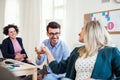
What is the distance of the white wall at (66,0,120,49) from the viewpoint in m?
3.20

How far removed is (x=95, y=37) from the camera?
162 cm

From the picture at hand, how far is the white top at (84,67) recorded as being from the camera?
5.22 feet

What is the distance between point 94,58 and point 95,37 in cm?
18

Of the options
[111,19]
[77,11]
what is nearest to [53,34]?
[111,19]

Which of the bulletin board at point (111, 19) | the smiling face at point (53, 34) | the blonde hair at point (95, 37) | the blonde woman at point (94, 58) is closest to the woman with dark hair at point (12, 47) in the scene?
the smiling face at point (53, 34)

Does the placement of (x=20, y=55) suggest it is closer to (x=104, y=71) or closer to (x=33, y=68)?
(x=33, y=68)

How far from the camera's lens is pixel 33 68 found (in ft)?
Result: 7.68

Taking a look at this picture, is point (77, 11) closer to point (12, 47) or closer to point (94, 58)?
point (12, 47)

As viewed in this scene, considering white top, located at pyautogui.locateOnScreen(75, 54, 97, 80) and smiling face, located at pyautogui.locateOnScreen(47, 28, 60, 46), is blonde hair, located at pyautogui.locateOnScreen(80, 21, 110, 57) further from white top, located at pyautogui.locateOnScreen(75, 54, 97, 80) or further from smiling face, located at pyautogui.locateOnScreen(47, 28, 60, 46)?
smiling face, located at pyautogui.locateOnScreen(47, 28, 60, 46)

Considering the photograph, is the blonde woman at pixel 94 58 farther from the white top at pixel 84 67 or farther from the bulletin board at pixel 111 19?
the bulletin board at pixel 111 19

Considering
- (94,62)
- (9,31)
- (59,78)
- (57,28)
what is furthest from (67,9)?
(94,62)

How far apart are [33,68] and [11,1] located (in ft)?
9.61

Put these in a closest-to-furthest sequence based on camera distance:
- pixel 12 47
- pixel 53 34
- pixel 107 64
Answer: pixel 107 64 < pixel 53 34 < pixel 12 47

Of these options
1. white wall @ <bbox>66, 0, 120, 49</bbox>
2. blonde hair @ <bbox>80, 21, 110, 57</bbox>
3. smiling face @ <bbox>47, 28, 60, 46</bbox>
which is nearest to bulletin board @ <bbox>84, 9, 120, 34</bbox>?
white wall @ <bbox>66, 0, 120, 49</bbox>
